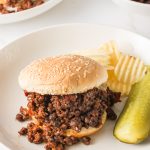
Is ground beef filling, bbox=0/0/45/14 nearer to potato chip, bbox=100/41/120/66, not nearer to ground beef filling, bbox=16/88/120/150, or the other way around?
potato chip, bbox=100/41/120/66

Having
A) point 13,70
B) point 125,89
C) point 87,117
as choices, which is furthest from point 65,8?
point 87,117

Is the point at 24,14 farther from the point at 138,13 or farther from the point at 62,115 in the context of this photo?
the point at 62,115

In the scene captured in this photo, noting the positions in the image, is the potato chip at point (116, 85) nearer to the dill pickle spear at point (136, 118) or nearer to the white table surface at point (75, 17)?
the dill pickle spear at point (136, 118)

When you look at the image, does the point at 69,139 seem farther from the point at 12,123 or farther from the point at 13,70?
the point at 13,70

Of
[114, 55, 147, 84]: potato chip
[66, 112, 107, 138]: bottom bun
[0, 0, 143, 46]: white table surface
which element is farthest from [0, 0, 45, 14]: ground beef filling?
[66, 112, 107, 138]: bottom bun

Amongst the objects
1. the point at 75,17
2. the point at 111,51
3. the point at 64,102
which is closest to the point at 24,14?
the point at 75,17

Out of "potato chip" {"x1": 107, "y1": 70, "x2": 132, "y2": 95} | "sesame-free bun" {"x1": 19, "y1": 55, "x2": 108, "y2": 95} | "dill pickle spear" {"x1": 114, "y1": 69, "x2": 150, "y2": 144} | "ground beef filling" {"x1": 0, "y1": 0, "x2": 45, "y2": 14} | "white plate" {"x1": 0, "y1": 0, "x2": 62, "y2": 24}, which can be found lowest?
"potato chip" {"x1": 107, "y1": 70, "x2": 132, "y2": 95}

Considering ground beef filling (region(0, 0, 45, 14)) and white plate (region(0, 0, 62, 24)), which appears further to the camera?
ground beef filling (region(0, 0, 45, 14))
